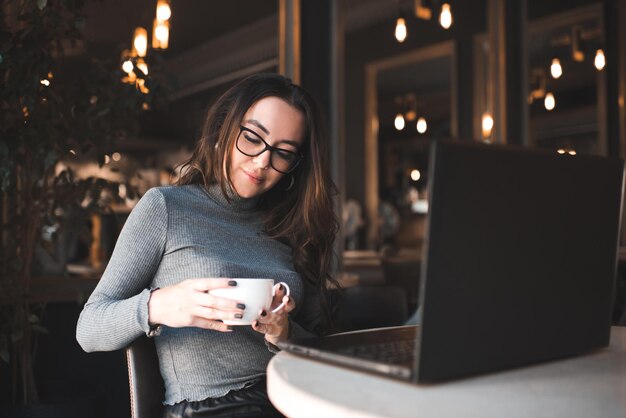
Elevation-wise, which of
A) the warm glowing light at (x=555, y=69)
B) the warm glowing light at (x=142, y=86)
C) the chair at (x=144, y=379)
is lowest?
the chair at (x=144, y=379)

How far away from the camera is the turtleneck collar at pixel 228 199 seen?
5.11 feet

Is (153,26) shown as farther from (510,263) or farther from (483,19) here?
(483,19)

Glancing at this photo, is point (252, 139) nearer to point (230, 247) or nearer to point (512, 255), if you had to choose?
point (230, 247)

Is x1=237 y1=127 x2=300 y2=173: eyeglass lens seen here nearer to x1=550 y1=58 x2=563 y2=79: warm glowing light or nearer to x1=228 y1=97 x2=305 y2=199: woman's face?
x1=228 y1=97 x2=305 y2=199: woman's face

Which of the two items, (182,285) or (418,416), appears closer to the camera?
(418,416)

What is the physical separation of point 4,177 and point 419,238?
6.39m

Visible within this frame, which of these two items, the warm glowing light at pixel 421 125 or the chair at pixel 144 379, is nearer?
the chair at pixel 144 379

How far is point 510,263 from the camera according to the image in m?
0.82

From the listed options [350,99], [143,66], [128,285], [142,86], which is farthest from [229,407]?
[350,99]

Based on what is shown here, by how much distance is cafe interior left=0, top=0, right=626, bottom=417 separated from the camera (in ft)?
8.05

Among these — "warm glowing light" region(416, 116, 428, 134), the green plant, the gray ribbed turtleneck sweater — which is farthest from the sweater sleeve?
"warm glowing light" region(416, 116, 428, 134)

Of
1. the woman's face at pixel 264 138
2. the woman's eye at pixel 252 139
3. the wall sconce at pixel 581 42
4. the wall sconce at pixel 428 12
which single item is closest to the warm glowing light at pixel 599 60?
the wall sconce at pixel 581 42

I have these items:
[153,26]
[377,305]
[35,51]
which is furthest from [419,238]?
[35,51]

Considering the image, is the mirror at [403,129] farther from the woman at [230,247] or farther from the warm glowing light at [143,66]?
the woman at [230,247]
